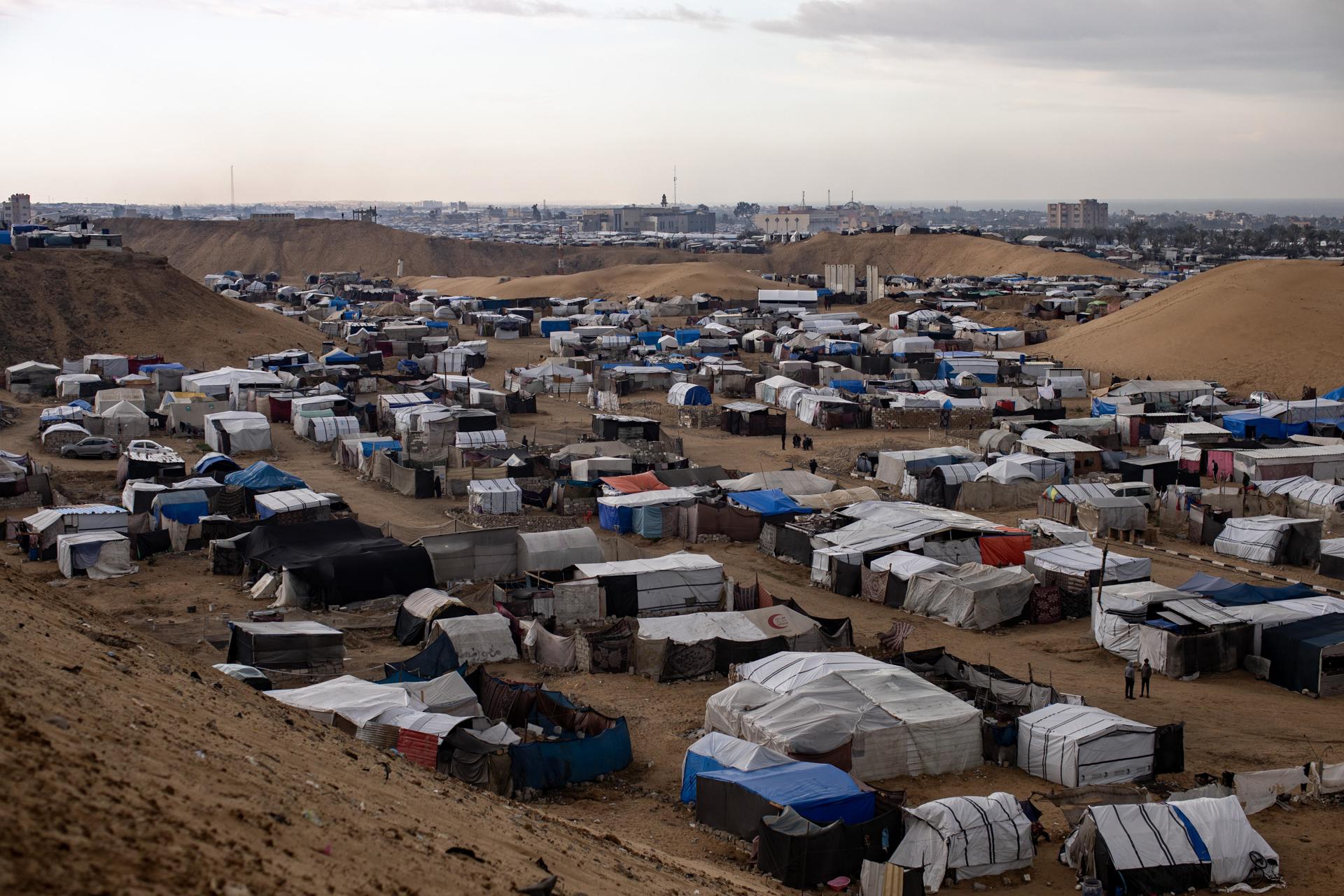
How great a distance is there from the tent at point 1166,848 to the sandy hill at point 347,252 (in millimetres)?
103178

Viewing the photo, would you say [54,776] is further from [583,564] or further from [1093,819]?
[583,564]

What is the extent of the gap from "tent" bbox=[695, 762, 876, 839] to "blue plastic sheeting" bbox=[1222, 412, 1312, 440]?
991 inches

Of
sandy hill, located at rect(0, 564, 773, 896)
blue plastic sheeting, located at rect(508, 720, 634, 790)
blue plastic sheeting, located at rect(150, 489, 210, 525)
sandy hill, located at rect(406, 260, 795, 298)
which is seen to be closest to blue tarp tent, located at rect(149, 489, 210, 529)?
blue plastic sheeting, located at rect(150, 489, 210, 525)

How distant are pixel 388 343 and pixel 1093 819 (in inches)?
1831

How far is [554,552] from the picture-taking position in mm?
20922

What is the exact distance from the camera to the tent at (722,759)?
12.8 metres

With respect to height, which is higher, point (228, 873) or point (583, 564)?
point (228, 873)

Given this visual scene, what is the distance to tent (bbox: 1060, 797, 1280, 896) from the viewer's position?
1123 centimetres

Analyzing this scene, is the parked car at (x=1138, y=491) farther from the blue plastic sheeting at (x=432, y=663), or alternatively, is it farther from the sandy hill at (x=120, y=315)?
the sandy hill at (x=120, y=315)

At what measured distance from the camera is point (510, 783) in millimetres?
13109

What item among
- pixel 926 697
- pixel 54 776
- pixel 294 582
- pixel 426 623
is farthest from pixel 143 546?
pixel 54 776

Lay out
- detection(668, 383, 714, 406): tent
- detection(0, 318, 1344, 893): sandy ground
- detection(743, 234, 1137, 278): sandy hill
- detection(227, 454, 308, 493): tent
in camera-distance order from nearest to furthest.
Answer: detection(0, 318, 1344, 893): sandy ground < detection(227, 454, 308, 493): tent < detection(668, 383, 714, 406): tent < detection(743, 234, 1137, 278): sandy hill

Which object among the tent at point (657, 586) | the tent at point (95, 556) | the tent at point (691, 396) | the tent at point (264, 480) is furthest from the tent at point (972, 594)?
the tent at point (691, 396)

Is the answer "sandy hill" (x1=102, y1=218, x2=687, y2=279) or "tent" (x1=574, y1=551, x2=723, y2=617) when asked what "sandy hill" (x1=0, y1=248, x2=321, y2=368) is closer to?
"tent" (x1=574, y1=551, x2=723, y2=617)
